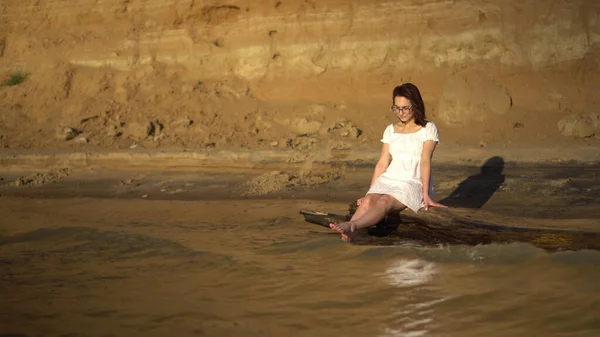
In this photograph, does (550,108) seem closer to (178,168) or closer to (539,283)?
(178,168)

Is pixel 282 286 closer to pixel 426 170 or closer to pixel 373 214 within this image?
pixel 373 214

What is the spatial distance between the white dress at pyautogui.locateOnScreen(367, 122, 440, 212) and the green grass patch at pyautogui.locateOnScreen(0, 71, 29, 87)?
31.0ft

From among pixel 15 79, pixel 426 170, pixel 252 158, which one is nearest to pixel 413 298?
pixel 426 170

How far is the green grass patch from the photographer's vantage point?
13461 mm

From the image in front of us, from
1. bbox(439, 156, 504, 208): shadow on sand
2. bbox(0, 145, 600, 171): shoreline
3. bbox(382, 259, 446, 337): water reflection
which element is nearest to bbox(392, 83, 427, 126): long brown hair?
bbox(382, 259, 446, 337): water reflection

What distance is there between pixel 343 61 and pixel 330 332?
8.25 metres

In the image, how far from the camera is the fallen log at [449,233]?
17.6 feet

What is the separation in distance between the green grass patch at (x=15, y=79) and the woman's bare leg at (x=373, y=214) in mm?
9587

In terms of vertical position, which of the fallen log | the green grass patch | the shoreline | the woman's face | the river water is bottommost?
the river water

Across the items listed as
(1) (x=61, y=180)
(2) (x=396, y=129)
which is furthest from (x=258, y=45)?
(2) (x=396, y=129)

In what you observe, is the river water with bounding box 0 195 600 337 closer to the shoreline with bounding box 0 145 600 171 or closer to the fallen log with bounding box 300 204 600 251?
the fallen log with bounding box 300 204 600 251

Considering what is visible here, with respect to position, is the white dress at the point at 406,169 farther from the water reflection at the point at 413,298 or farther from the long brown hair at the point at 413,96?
the water reflection at the point at 413,298

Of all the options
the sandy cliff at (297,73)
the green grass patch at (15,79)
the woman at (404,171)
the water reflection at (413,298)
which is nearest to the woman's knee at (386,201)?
the woman at (404,171)

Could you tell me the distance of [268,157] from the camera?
10117 millimetres
